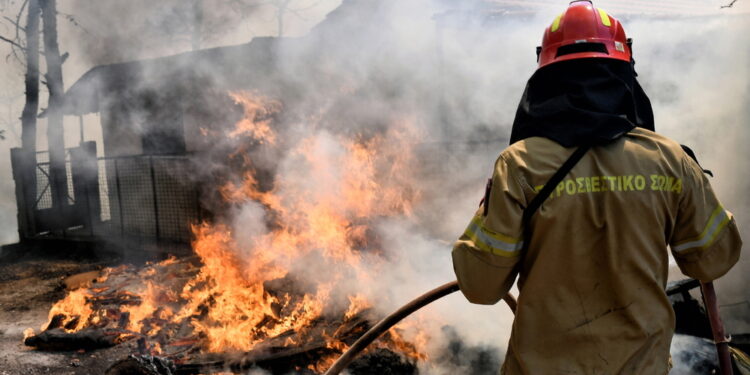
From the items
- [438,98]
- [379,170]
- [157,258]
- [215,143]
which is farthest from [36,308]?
[438,98]

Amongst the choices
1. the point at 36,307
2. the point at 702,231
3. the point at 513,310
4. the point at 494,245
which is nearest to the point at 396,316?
the point at 513,310

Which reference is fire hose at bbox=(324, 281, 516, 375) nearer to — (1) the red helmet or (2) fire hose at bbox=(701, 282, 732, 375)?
(2) fire hose at bbox=(701, 282, 732, 375)

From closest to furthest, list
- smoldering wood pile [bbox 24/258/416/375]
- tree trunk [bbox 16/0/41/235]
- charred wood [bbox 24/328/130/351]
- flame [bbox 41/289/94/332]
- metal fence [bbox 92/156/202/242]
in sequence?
smoldering wood pile [bbox 24/258/416/375]
charred wood [bbox 24/328/130/351]
flame [bbox 41/289/94/332]
metal fence [bbox 92/156/202/242]
tree trunk [bbox 16/0/41/235]

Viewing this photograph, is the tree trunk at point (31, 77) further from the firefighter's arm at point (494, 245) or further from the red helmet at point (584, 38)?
the red helmet at point (584, 38)

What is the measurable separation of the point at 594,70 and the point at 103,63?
14.8m

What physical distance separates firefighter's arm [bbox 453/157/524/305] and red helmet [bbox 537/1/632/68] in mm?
591

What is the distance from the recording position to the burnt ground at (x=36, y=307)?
16.8 ft

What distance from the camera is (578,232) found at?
5.75 ft

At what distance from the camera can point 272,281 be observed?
20.8 feet

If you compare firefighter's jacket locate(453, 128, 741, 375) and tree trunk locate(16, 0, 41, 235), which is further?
tree trunk locate(16, 0, 41, 235)

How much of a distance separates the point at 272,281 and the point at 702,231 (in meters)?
5.32

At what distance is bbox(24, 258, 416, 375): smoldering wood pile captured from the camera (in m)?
4.34

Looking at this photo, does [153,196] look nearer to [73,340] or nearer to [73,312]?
[73,312]

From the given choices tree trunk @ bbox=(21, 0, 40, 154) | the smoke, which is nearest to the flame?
the smoke
